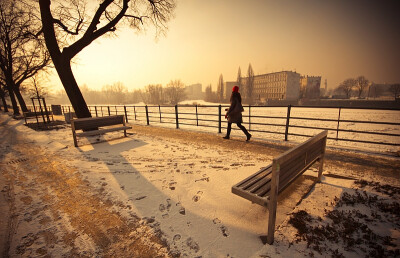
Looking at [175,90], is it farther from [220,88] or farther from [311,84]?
[311,84]

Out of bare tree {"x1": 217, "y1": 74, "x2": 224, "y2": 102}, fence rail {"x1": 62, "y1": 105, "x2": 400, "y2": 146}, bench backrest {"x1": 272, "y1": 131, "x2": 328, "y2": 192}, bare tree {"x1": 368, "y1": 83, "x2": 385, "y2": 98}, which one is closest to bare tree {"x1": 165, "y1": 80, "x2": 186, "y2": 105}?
bare tree {"x1": 217, "y1": 74, "x2": 224, "y2": 102}

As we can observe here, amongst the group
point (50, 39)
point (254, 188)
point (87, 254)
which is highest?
point (50, 39)

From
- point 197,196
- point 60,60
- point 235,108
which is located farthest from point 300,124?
point 60,60

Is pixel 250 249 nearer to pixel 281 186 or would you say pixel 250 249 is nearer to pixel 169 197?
pixel 281 186

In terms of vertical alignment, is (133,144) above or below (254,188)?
below

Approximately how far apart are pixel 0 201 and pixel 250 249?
14.2ft

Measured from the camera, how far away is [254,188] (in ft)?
7.09

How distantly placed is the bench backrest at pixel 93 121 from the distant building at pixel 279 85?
238 ft

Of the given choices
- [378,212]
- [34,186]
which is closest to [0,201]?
[34,186]

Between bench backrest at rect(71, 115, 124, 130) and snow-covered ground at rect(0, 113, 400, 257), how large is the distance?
1.76m

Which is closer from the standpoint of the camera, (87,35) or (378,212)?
(378,212)

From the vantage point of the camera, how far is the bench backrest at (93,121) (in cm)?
613

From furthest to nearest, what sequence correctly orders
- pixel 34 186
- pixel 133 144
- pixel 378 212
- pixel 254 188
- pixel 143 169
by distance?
pixel 133 144, pixel 143 169, pixel 34 186, pixel 378 212, pixel 254 188

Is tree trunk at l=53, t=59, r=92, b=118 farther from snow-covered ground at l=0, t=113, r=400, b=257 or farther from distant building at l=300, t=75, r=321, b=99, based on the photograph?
distant building at l=300, t=75, r=321, b=99
